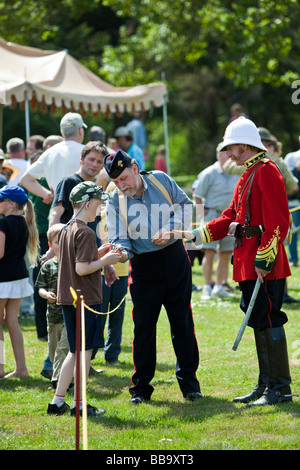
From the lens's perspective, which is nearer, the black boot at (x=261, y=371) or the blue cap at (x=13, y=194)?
the black boot at (x=261, y=371)

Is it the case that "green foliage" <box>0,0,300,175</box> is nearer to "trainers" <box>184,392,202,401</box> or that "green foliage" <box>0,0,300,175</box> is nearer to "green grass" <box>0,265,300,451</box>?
"green grass" <box>0,265,300,451</box>

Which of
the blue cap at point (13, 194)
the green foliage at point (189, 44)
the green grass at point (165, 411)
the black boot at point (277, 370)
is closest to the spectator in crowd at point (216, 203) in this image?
the green grass at point (165, 411)

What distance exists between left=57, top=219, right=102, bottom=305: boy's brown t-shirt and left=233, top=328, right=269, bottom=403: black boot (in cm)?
125

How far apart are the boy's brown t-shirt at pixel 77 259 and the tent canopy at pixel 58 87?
556cm

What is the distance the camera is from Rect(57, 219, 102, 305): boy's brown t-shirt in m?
5.20

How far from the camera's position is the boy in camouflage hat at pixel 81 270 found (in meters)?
5.19

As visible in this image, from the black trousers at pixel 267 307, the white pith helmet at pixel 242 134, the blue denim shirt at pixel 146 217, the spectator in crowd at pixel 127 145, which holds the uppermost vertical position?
the spectator in crowd at pixel 127 145

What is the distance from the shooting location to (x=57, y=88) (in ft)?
37.3

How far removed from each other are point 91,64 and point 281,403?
20848mm

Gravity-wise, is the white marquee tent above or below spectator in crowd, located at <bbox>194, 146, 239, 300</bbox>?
above

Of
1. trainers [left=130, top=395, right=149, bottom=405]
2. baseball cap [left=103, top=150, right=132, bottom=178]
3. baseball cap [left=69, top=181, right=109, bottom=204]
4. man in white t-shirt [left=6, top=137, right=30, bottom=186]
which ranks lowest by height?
trainers [left=130, top=395, right=149, bottom=405]

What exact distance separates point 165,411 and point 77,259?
1306 millimetres

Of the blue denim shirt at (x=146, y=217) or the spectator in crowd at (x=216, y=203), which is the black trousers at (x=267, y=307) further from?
the spectator in crowd at (x=216, y=203)

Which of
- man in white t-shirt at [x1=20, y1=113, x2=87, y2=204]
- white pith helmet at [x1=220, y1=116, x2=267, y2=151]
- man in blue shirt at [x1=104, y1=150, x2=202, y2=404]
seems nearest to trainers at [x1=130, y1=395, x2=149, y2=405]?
man in blue shirt at [x1=104, y1=150, x2=202, y2=404]
